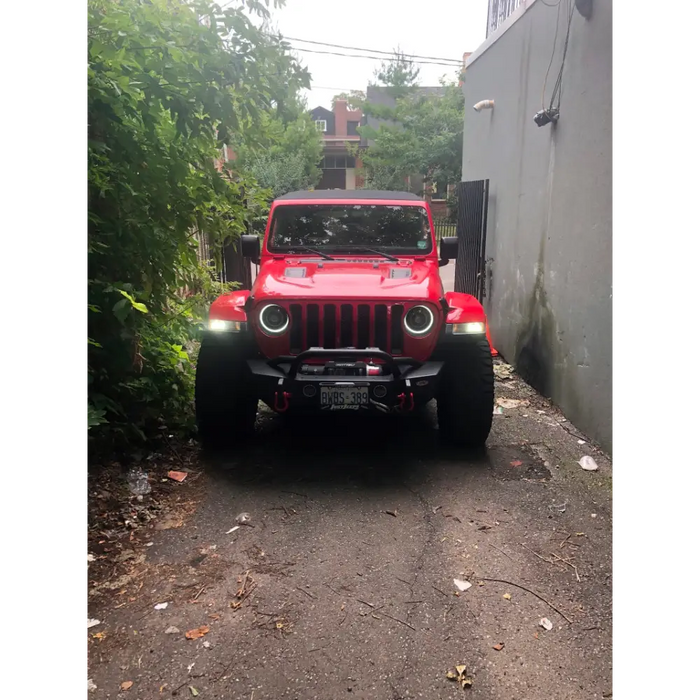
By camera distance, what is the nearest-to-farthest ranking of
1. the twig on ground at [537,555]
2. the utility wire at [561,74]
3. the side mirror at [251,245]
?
the twig on ground at [537,555]
the utility wire at [561,74]
the side mirror at [251,245]

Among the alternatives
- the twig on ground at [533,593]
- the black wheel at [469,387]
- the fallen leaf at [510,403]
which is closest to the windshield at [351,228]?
the black wheel at [469,387]

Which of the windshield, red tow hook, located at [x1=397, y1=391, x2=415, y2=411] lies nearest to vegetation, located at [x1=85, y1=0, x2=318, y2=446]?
the windshield

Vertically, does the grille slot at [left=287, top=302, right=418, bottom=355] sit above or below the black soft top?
below

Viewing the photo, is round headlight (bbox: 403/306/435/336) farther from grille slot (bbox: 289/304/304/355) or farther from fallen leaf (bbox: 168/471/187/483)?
fallen leaf (bbox: 168/471/187/483)

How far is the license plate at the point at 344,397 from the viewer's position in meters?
3.83

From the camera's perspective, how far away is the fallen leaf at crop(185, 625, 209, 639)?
8.26 ft

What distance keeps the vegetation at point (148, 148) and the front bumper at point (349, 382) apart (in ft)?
2.97

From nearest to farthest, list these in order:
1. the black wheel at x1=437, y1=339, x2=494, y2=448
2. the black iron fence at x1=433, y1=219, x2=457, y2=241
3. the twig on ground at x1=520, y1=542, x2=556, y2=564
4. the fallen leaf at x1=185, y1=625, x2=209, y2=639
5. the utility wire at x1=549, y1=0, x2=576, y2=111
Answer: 1. the fallen leaf at x1=185, y1=625, x2=209, y2=639
2. the twig on ground at x1=520, y1=542, x2=556, y2=564
3. the black wheel at x1=437, y1=339, x2=494, y2=448
4. the utility wire at x1=549, y1=0, x2=576, y2=111
5. the black iron fence at x1=433, y1=219, x2=457, y2=241

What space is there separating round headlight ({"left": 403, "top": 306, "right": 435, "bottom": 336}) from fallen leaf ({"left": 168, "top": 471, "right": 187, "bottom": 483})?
1829 millimetres

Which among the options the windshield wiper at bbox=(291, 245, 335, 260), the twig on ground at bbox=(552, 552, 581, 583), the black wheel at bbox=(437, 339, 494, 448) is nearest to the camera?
the twig on ground at bbox=(552, 552, 581, 583)

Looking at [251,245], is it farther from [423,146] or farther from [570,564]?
[423,146]

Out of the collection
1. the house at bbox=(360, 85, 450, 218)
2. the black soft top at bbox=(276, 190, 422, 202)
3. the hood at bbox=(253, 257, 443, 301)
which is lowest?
the hood at bbox=(253, 257, 443, 301)

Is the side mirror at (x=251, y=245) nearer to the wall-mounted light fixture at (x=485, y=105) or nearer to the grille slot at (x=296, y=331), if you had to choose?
the grille slot at (x=296, y=331)
